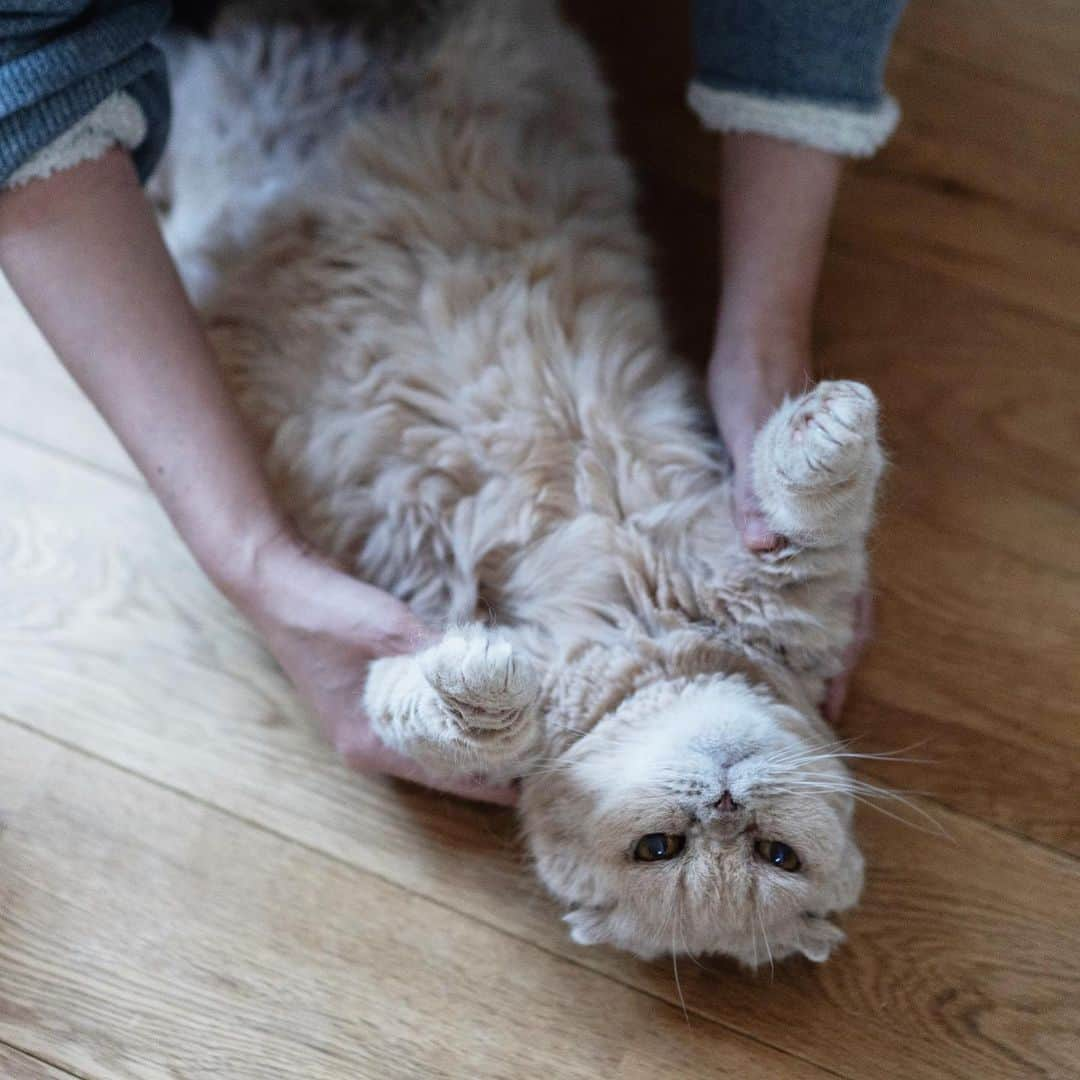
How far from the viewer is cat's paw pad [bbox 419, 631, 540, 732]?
987 millimetres

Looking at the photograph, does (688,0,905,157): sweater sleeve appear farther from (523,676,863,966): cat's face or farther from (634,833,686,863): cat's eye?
(634,833,686,863): cat's eye

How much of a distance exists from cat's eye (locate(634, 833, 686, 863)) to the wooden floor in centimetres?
22

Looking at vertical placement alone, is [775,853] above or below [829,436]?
below

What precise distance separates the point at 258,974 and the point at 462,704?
47 centimetres

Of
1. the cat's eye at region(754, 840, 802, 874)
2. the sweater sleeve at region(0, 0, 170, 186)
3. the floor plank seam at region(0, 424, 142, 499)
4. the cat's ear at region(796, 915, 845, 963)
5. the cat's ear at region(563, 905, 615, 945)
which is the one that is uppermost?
the sweater sleeve at region(0, 0, 170, 186)

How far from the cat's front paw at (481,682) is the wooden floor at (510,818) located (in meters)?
0.33

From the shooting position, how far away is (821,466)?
3.33 feet

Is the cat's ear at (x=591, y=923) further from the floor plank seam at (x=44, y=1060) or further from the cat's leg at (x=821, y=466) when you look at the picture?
the floor plank seam at (x=44, y=1060)

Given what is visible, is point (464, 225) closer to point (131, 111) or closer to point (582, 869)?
point (131, 111)

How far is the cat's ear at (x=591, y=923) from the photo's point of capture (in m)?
1.15

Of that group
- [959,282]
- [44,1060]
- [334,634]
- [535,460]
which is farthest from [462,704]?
[959,282]

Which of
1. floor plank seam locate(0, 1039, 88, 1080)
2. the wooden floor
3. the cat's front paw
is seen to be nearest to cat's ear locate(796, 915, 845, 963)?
the wooden floor

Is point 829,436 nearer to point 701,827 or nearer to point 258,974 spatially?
point 701,827

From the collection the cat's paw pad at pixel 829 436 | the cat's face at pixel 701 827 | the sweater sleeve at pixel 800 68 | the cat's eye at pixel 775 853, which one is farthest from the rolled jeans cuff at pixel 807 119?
the cat's eye at pixel 775 853
